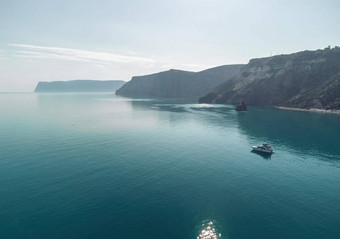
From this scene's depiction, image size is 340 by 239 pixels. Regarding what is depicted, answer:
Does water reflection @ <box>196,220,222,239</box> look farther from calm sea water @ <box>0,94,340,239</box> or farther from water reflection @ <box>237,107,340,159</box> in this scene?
water reflection @ <box>237,107,340,159</box>

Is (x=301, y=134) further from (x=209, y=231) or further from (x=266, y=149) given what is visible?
(x=209, y=231)

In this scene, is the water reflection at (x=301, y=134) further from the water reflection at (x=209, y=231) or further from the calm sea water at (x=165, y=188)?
the water reflection at (x=209, y=231)

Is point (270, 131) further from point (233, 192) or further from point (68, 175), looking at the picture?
point (68, 175)

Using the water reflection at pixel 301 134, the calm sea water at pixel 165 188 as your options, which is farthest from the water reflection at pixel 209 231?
the water reflection at pixel 301 134

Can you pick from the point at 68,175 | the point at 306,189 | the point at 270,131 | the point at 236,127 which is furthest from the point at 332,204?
the point at 236,127

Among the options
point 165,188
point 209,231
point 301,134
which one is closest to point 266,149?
point 301,134
